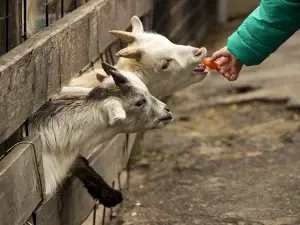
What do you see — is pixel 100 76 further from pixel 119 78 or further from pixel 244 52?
pixel 244 52

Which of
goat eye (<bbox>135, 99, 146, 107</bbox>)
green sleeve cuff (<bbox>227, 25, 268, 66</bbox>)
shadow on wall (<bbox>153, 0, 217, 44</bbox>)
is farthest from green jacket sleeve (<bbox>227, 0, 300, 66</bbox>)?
shadow on wall (<bbox>153, 0, 217, 44</bbox>)

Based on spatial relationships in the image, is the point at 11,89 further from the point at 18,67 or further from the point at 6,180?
the point at 6,180

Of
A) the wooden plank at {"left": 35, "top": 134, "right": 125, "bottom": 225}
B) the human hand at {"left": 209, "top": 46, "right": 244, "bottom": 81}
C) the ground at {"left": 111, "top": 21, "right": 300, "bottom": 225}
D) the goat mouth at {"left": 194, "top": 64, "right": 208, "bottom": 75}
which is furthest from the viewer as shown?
the ground at {"left": 111, "top": 21, "right": 300, "bottom": 225}

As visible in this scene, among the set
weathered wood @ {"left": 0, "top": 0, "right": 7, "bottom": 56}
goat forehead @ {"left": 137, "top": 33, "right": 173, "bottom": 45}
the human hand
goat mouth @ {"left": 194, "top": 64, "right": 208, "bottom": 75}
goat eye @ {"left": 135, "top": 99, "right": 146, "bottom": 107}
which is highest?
weathered wood @ {"left": 0, "top": 0, "right": 7, "bottom": 56}

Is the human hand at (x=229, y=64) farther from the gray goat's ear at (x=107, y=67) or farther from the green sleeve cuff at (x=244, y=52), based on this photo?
the gray goat's ear at (x=107, y=67)

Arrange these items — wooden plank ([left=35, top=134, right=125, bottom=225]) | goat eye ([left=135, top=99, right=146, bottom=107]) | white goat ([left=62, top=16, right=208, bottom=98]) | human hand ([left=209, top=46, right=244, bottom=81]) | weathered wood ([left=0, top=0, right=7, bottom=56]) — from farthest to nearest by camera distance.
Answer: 1. white goat ([left=62, top=16, right=208, bottom=98])
2. goat eye ([left=135, top=99, right=146, bottom=107])
3. human hand ([left=209, top=46, right=244, bottom=81])
4. wooden plank ([left=35, top=134, right=125, bottom=225])
5. weathered wood ([left=0, top=0, right=7, bottom=56])

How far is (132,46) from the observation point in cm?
523

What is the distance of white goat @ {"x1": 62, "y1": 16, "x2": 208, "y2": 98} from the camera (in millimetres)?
5211

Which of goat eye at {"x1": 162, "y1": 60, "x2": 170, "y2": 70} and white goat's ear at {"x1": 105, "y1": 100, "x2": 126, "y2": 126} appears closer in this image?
white goat's ear at {"x1": 105, "y1": 100, "x2": 126, "y2": 126}

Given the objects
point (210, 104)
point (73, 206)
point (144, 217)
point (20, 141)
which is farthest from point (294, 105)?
point (20, 141)

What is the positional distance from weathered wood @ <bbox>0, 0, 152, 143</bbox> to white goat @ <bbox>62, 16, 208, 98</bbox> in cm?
17

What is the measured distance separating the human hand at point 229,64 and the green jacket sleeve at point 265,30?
0.06m

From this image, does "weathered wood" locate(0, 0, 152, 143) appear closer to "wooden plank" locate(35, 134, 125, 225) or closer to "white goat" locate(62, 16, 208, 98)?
"white goat" locate(62, 16, 208, 98)

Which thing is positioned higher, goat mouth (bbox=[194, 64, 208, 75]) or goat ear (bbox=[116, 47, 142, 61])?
goat ear (bbox=[116, 47, 142, 61])
